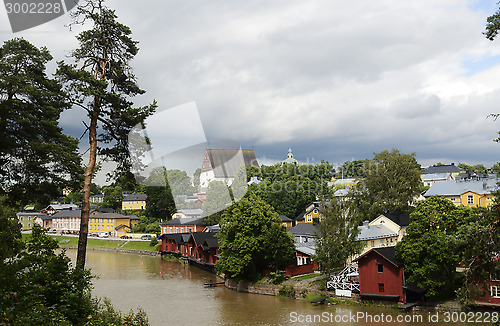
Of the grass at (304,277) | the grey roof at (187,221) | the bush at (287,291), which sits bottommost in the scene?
the bush at (287,291)

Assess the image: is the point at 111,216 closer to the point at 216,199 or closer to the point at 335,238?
the point at 216,199

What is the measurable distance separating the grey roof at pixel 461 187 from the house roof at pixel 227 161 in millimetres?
75985

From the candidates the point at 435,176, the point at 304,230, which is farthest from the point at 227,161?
the point at 304,230

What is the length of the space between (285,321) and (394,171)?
32.6 m

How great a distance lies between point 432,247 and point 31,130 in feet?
86.4

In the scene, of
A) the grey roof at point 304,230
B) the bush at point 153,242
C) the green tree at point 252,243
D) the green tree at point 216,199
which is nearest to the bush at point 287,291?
the green tree at point 252,243

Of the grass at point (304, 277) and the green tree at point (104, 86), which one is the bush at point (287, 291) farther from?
the green tree at point (104, 86)

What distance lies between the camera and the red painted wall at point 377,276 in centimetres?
3067

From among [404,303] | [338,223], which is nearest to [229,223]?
[338,223]

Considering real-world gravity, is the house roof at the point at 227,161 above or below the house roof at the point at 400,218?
above

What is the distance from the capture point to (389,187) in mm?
53969

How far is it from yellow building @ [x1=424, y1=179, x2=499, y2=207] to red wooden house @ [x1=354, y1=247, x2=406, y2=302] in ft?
125

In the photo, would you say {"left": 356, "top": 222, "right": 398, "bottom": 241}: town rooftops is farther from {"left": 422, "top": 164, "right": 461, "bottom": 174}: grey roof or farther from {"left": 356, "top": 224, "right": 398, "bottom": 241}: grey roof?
{"left": 422, "top": 164, "right": 461, "bottom": 174}: grey roof

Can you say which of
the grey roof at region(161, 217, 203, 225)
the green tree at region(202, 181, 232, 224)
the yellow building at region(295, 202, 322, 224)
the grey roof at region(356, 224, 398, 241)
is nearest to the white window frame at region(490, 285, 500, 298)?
A: the grey roof at region(356, 224, 398, 241)
